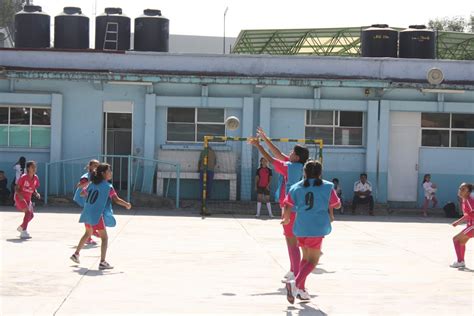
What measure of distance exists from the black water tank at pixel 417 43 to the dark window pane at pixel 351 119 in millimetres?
4432

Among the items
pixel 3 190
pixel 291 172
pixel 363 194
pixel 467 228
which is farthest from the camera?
pixel 363 194

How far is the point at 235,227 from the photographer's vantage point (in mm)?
21844

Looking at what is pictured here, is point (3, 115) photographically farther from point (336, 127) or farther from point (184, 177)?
point (336, 127)

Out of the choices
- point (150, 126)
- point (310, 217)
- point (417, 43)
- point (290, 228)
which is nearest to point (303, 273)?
point (310, 217)

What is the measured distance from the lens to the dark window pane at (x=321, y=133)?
29.2 metres

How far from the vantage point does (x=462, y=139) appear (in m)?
29.5

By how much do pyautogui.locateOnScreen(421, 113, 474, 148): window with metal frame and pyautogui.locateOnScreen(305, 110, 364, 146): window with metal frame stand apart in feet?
6.93

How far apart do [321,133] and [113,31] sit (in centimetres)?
914

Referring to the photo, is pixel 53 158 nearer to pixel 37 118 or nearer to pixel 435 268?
pixel 37 118

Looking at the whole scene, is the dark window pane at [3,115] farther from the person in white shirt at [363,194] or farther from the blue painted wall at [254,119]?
the person in white shirt at [363,194]

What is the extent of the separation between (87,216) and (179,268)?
62.8 inches

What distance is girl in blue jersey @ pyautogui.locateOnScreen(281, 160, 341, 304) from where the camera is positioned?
35.0 ft

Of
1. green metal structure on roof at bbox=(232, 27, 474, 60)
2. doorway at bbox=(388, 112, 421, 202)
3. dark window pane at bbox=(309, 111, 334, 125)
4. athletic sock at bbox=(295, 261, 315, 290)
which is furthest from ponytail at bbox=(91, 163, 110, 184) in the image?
green metal structure on roof at bbox=(232, 27, 474, 60)

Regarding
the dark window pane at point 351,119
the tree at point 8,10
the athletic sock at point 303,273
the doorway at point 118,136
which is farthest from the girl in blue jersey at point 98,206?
the tree at point 8,10
